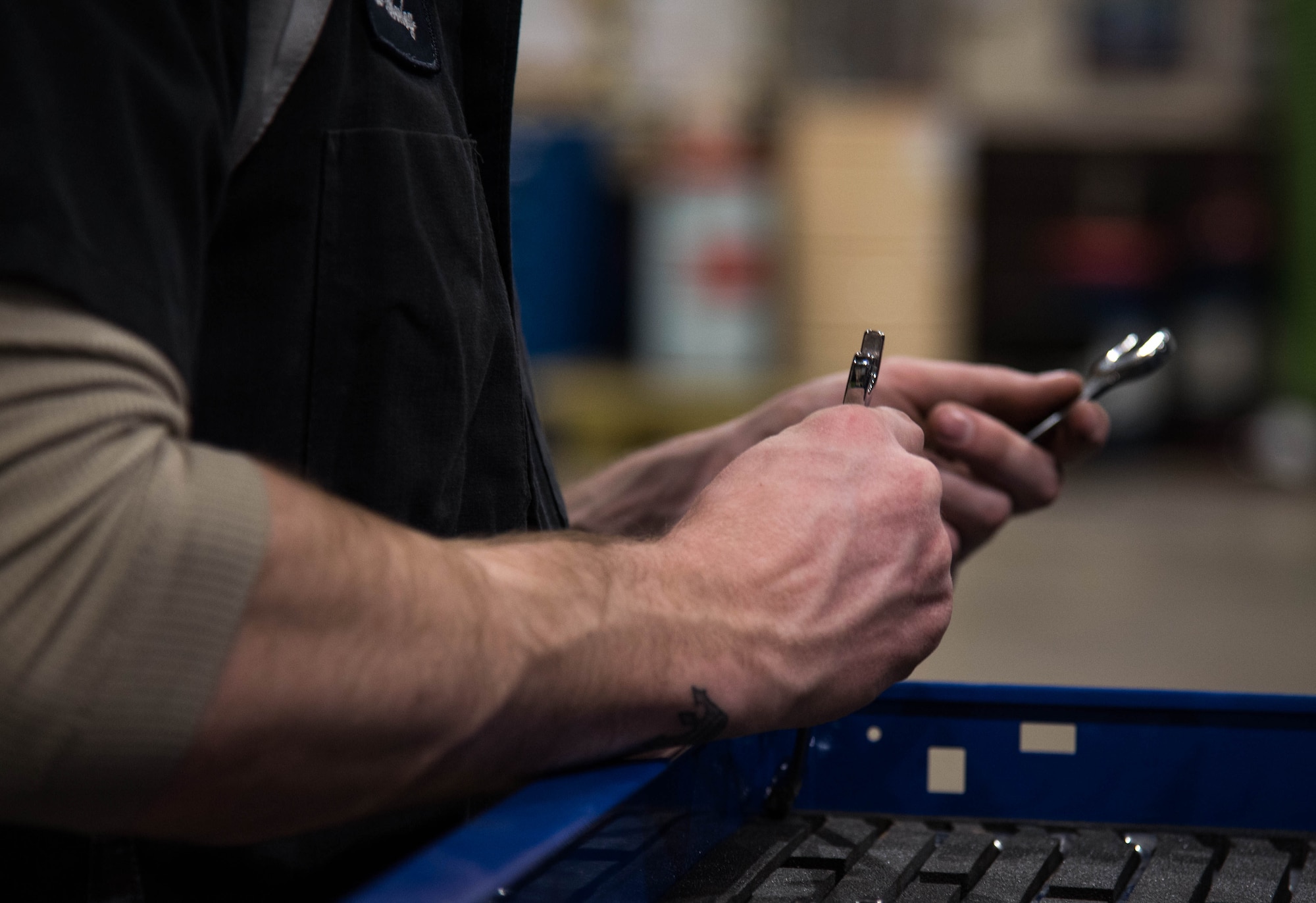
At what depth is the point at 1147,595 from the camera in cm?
366

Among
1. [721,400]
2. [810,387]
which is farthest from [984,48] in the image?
[810,387]

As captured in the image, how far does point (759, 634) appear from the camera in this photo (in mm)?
662

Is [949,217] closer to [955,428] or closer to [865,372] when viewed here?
[955,428]

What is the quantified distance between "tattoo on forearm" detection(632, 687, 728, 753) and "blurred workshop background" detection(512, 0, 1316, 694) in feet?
12.6

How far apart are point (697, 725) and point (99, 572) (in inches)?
11.2

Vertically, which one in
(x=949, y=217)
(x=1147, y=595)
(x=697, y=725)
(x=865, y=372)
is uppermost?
(x=949, y=217)

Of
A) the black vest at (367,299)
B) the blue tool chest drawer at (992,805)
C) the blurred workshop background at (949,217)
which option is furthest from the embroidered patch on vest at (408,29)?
the blurred workshop background at (949,217)

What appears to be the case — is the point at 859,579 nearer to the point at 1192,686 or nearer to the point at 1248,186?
the point at 1192,686

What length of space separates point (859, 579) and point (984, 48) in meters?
5.98

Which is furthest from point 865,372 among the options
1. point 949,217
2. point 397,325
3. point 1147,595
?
point 949,217

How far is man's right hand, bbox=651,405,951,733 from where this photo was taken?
662mm

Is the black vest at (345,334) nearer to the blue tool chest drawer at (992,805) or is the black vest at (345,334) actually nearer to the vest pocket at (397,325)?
the vest pocket at (397,325)

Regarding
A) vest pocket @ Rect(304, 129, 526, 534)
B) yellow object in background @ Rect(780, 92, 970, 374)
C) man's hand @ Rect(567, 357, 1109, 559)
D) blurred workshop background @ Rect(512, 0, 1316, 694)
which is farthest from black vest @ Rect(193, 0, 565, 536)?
yellow object in background @ Rect(780, 92, 970, 374)

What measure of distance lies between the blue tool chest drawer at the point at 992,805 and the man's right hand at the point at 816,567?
0.22 feet
